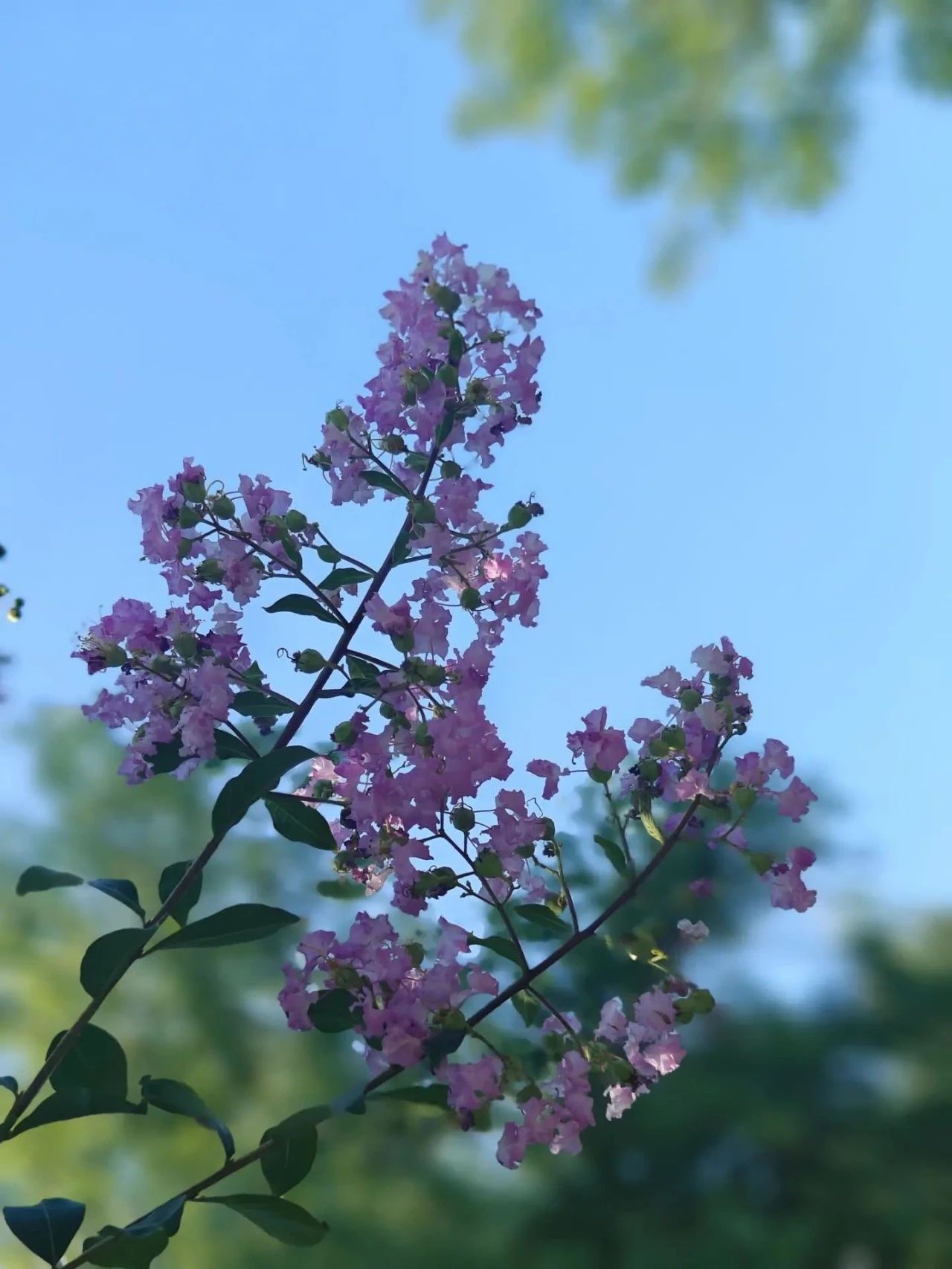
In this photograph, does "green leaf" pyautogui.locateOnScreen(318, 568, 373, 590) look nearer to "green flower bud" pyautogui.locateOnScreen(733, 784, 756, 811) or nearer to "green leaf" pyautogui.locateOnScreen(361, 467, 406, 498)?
"green leaf" pyautogui.locateOnScreen(361, 467, 406, 498)

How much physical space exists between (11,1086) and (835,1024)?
115 inches

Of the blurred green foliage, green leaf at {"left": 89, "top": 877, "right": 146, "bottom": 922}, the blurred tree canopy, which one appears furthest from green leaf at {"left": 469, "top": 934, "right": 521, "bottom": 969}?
the blurred tree canopy

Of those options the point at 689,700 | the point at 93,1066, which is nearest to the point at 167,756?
the point at 93,1066

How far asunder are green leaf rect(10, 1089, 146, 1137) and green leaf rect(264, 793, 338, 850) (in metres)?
0.12

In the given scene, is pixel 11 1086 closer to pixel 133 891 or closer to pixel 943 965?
pixel 133 891

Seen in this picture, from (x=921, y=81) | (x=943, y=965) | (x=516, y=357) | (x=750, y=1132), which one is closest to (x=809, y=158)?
(x=921, y=81)

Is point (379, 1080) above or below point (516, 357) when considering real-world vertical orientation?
below

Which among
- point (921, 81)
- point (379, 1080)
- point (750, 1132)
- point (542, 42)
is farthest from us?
point (542, 42)

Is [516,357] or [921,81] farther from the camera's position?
[921,81]

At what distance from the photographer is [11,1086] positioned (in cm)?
49

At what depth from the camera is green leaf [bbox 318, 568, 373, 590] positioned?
22.0 inches

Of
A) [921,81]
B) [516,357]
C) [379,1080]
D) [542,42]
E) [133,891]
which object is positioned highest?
[542,42]

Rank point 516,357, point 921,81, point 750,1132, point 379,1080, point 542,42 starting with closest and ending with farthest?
point 379,1080 < point 516,357 < point 750,1132 < point 921,81 < point 542,42

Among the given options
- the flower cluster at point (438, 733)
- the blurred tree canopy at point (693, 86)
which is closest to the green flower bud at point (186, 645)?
the flower cluster at point (438, 733)
